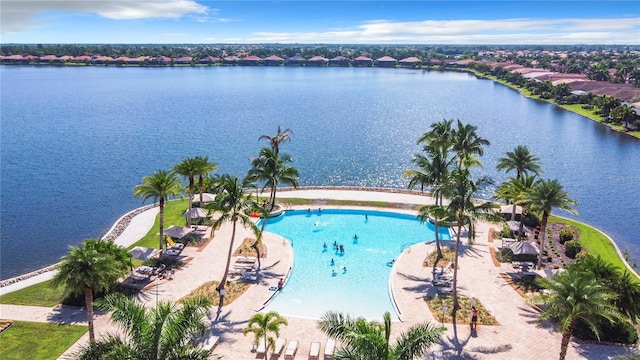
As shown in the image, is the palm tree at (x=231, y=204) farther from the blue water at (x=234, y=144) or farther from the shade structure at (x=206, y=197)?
the blue water at (x=234, y=144)

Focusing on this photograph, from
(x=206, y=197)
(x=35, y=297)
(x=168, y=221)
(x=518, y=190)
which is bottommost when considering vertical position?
(x=35, y=297)

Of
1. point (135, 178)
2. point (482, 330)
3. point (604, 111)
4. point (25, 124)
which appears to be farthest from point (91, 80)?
point (482, 330)

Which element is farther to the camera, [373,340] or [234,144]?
[234,144]

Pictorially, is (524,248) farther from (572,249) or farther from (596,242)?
(596,242)

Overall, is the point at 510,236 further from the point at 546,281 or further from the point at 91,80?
the point at 91,80

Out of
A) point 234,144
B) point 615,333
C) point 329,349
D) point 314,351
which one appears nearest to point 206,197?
point 314,351

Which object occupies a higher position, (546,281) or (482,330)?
(546,281)

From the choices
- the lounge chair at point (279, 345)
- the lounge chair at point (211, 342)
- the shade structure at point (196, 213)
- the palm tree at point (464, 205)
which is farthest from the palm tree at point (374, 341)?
the shade structure at point (196, 213)
